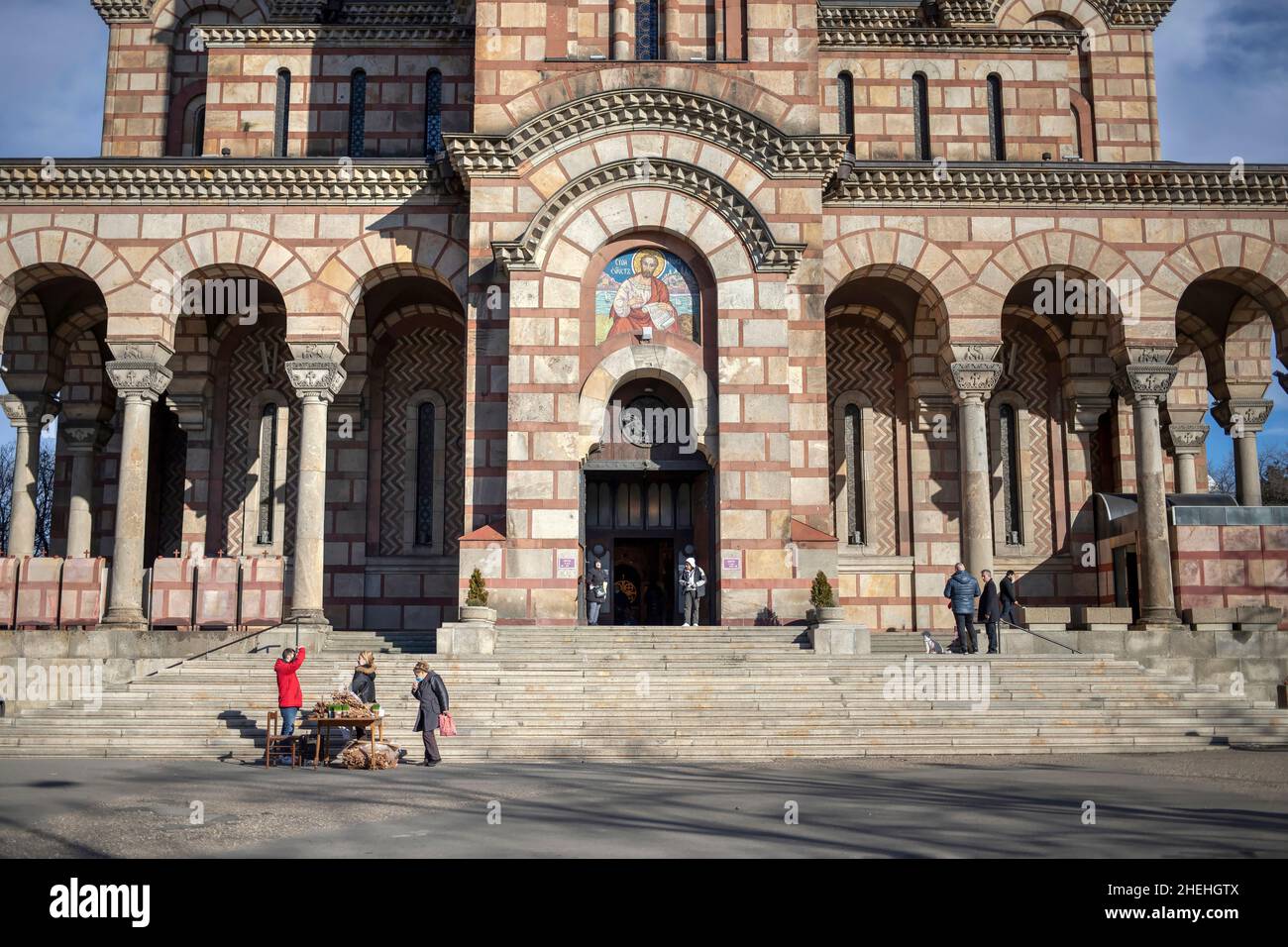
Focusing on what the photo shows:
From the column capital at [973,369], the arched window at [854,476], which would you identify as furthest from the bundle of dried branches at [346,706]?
the arched window at [854,476]

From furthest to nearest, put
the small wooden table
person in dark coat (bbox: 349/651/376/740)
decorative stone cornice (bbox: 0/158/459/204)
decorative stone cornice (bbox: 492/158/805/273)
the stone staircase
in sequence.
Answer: decorative stone cornice (bbox: 0/158/459/204), decorative stone cornice (bbox: 492/158/805/273), the stone staircase, person in dark coat (bbox: 349/651/376/740), the small wooden table

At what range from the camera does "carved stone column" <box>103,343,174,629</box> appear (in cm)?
2264

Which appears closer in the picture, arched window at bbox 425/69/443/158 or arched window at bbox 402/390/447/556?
arched window at bbox 402/390/447/556

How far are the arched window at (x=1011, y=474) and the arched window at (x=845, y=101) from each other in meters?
7.89

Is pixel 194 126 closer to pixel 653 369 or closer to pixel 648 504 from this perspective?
pixel 653 369

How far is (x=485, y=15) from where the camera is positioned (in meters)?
24.4

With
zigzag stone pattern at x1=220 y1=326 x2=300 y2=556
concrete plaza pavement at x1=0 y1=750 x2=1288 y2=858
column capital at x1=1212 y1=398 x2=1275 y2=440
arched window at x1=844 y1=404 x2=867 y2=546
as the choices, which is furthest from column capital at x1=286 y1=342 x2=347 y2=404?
column capital at x1=1212 y1=398 x2=1275 y2=440

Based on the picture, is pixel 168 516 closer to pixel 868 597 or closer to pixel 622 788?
pixel 868 597

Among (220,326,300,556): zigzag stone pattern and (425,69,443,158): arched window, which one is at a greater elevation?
(425,69,443,158): arched window

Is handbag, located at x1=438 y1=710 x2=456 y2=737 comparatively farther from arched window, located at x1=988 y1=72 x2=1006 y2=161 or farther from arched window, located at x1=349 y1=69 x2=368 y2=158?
arched window, located at x1=988 y1=72 x2=1006 y2=161

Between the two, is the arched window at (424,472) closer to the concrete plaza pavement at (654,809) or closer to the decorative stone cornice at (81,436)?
the decorative stone cornice at (81,436)

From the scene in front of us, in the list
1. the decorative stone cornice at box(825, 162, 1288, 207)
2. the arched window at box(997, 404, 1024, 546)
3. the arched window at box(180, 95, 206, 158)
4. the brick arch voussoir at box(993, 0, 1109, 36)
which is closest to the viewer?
the decorative stone cornice at box(825, 162, 1288, 207)

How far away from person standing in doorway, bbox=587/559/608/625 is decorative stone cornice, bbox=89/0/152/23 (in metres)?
20.0

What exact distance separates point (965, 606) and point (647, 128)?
11.5 meters
